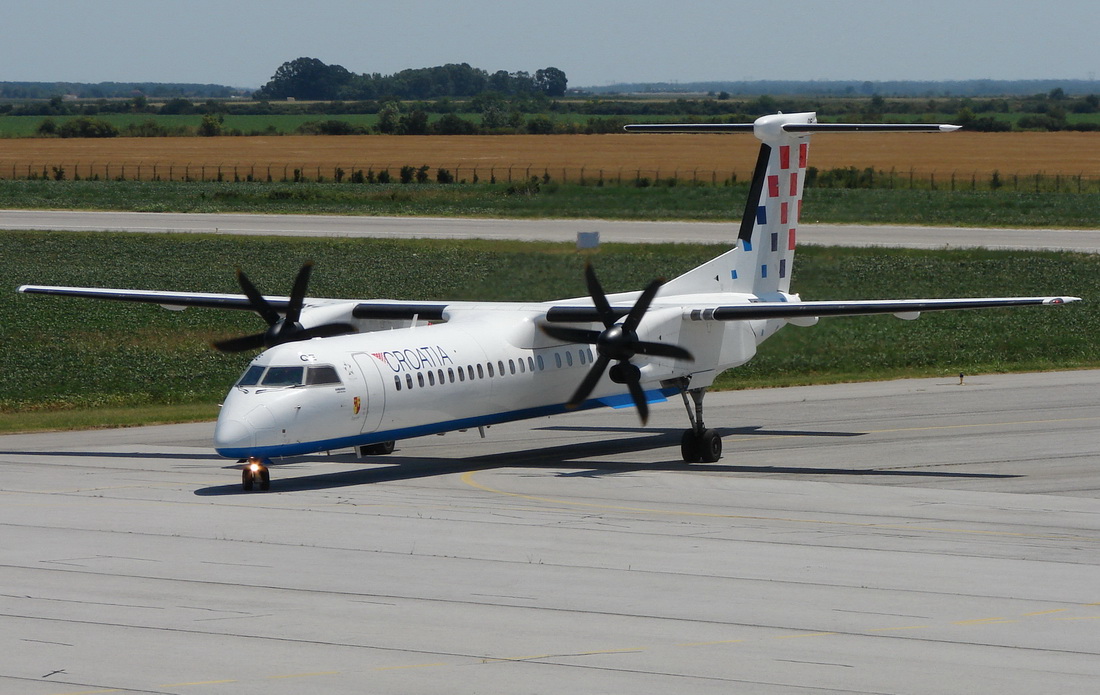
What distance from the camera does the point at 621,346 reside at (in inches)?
1012

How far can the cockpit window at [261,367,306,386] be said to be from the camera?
2330 cm

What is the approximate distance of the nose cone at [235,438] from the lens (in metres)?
22.4

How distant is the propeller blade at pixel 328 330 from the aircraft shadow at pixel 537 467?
2.54 metres

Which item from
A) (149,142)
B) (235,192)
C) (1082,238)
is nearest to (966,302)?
(1082,238)

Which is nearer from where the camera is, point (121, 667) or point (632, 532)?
point (121, 667)

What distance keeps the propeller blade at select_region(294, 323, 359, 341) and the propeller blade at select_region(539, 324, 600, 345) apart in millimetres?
4520

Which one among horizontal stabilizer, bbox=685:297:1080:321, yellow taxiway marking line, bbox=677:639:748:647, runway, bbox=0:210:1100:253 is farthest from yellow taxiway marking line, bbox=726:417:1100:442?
runway, bbox=0:210:1100:253

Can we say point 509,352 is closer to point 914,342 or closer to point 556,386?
point 556,386

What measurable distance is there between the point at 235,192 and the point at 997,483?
78.3 metres

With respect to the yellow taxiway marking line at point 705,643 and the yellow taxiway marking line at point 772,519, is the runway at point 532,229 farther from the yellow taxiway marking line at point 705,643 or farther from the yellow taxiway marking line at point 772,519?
the yellow taxiway marking line at point 705,643

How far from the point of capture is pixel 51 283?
56156 mm

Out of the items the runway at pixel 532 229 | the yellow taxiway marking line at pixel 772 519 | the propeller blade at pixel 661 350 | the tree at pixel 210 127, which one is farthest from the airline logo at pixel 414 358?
the tree at pixel 210 127

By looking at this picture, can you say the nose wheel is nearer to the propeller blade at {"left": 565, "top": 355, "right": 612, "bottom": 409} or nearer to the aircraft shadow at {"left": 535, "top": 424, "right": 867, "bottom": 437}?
the propeller blade at {"left": 565, "top": 355, "right": 612, "bottom": 409}

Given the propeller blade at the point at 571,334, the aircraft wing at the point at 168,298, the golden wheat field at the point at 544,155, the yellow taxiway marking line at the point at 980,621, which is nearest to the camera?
the yellow taxiway marking line at the point at 980,621
